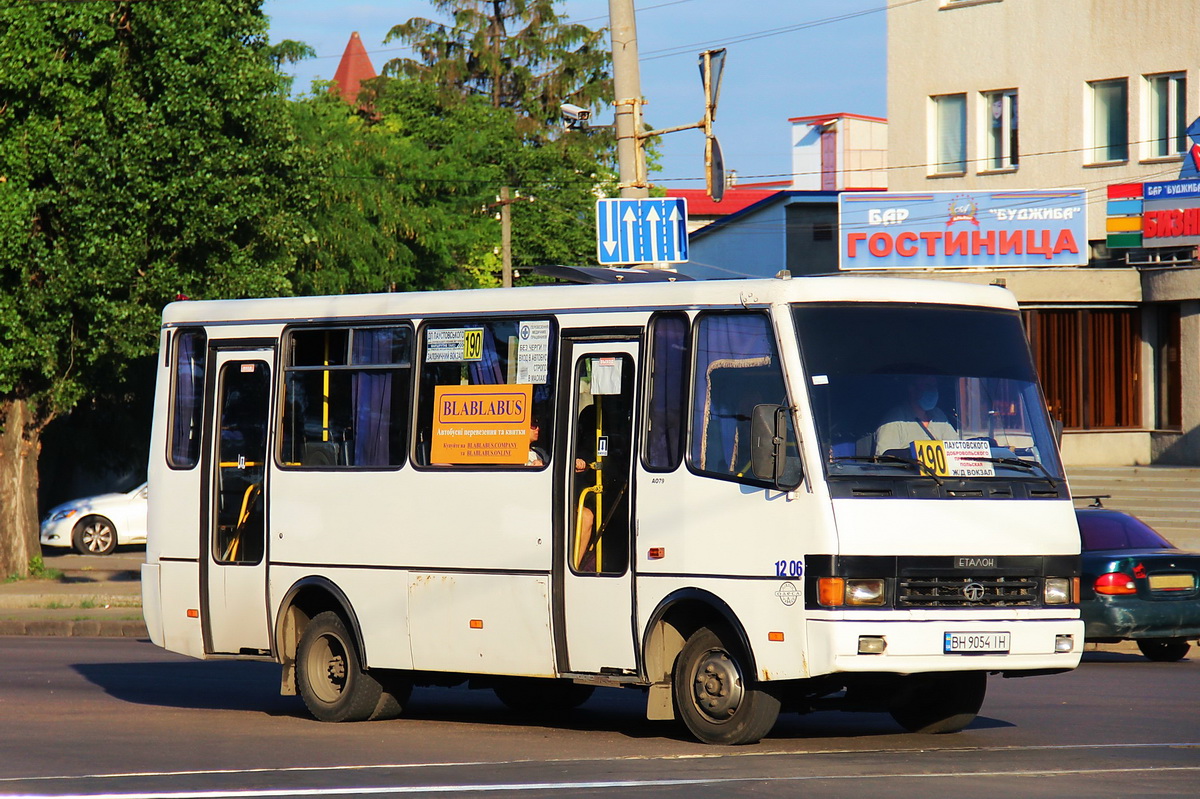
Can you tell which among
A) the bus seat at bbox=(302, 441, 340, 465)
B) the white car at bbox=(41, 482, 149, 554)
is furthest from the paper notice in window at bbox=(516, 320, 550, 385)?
the white car at bbox=(41, 482, 149, 554)

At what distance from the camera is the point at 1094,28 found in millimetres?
38000

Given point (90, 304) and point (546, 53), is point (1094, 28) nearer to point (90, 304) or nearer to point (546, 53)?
point (90, 304)

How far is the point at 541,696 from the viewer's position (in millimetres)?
12633

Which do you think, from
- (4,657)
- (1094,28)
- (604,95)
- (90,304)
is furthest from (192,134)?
(604,95)

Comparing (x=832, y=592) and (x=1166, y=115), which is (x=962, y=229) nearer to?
(x=1166, y=115)

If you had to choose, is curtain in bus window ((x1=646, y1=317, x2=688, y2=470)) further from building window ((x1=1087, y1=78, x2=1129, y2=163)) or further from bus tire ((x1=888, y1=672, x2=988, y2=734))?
building window ((x1=1087, y1=78, x2=1129, y2=163))

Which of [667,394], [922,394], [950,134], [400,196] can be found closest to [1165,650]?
[922,394]

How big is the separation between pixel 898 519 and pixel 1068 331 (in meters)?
26.7

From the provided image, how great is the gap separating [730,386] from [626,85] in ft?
24.8

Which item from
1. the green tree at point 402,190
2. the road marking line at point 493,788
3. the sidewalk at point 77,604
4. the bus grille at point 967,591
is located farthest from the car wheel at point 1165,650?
the green tree at point 402,190

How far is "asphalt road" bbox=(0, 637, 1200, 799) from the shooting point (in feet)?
28.1

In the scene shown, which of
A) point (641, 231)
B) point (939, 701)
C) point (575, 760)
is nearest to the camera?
point (575, 760)

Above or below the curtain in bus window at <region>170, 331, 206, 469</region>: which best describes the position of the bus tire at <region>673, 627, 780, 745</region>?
below

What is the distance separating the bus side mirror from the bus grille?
0.87 meters
